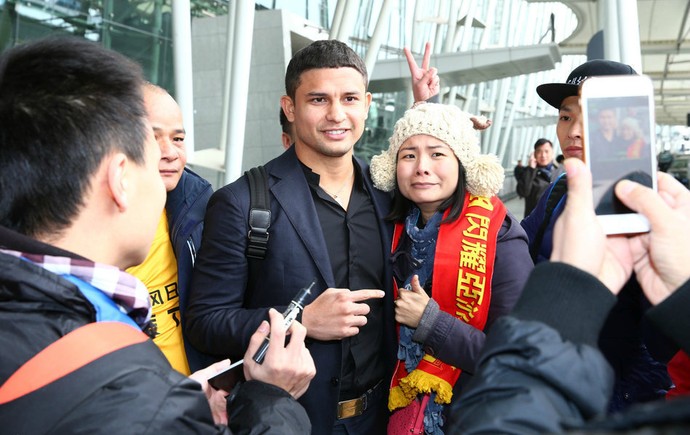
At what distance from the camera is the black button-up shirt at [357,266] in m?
2.57

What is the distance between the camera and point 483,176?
2564 mm

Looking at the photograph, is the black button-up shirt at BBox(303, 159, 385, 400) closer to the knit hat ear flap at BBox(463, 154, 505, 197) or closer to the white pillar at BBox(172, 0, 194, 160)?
the knit hat ear flap at BBox(463, 154, 505, 197)

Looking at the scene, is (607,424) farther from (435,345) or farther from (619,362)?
(619,362)

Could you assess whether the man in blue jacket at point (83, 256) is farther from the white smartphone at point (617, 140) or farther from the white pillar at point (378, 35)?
the white pillar at point (378, 35)

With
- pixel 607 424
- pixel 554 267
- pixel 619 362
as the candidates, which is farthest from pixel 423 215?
pixel 607 424

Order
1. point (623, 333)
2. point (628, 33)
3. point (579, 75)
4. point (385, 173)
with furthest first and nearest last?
point (628, 33), point (579, 75), point (385, 173), point (623, 333)

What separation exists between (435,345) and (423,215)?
0.62m

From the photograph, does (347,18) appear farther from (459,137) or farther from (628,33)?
(459,137)

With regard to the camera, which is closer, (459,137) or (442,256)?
(442,256)

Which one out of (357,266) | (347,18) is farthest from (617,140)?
(347,18)

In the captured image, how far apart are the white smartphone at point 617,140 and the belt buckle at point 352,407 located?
155 cm

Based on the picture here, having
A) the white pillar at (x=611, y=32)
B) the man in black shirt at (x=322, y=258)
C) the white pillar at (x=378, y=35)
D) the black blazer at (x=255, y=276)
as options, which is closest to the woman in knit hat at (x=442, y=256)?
the man in black shirt at (x=322, y=258)

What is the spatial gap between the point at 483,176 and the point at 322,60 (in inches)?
36.0

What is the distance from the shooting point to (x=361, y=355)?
2.59 meters
